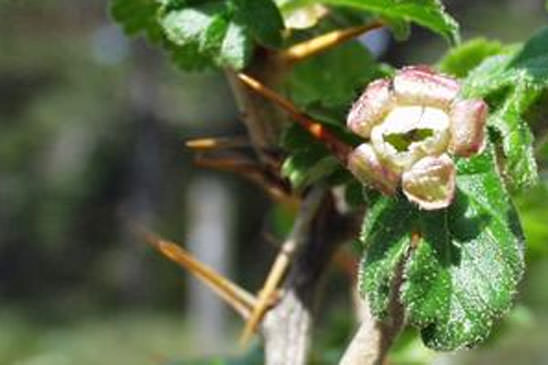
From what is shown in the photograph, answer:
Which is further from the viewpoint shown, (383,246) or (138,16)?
(138,16)

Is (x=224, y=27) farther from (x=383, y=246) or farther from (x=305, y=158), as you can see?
(x=383, y=246)


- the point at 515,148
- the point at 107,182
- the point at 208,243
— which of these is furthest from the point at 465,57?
the point at 107,182

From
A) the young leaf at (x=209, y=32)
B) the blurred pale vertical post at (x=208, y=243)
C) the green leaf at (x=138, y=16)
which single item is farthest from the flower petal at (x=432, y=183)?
the blurred pale vertical post at (x=208, y=243)

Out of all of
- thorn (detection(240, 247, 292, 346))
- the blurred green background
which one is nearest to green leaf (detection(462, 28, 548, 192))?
thorn (detection(240, 247, 292, 346))

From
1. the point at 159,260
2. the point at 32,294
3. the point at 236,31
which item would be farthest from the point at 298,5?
the point at 32,294

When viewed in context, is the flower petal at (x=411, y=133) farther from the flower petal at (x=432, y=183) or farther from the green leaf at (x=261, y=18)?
the green leaf at (x=261, y=18)

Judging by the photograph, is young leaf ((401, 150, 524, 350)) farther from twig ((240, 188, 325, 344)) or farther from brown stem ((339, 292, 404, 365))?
twig ((240, 188, 325, 344))

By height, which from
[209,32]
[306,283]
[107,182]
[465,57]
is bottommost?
[107,182]
